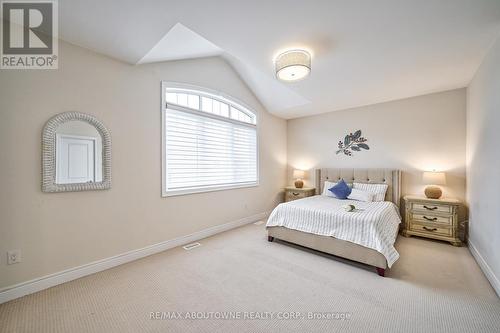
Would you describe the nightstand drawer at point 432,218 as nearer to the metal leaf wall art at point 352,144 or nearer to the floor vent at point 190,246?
the metal leaf wall art at point 352,144

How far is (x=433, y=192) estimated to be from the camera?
3.46m

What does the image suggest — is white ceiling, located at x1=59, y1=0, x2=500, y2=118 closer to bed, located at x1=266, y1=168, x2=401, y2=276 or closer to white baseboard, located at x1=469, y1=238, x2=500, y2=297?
bed, located at x1=266, y1=168, x2=401, y2=276

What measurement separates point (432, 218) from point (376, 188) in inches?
35.8

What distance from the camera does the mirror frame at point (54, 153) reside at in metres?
2.08

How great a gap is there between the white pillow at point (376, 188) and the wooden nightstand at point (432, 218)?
371mm

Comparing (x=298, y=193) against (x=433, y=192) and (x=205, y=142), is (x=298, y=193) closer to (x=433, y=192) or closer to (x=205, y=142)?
(x=433, y=192)

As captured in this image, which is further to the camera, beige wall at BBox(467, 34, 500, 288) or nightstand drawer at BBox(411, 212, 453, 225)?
nightstand drawer at BBox(411, 212, 453, 225)

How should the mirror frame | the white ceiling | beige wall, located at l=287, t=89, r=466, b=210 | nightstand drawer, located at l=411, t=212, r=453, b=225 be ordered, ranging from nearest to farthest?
1. the white ceiling
2. the mirror frame
3. nightstand drawer, located at l=411, t=212, r=453, b=225
4. beige wall, located at l=287, t=89, r=466, b=210

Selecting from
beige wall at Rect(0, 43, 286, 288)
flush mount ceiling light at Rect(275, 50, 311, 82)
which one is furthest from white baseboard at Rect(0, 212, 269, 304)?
flush mount ceiling light at Rect(275, 50, 311, 82)

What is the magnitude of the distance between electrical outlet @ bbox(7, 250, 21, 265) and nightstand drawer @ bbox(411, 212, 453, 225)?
522 cm

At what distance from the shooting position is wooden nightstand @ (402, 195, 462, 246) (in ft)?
10.4

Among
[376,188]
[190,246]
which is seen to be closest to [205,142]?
[190,246]

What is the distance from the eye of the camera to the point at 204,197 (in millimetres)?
3611

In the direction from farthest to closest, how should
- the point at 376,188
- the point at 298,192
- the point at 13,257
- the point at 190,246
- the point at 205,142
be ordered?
the point at 298,192 → the point at 376,188 → the point at 205,142 → the point at 190,246 → the point at 13,257
